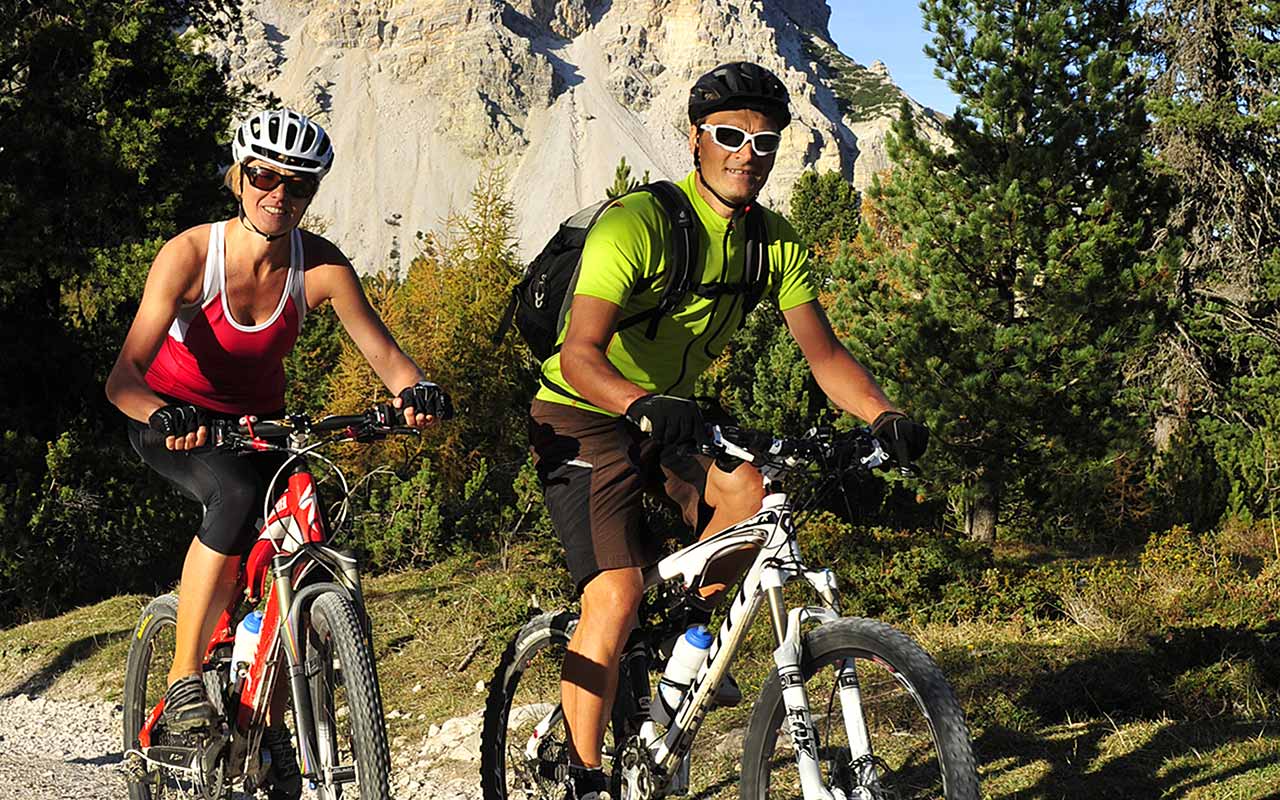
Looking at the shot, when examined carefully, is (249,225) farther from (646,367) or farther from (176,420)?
(646,367)

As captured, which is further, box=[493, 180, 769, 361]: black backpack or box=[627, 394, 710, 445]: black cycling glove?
box=[493, 180, 769, 361]: black backpack

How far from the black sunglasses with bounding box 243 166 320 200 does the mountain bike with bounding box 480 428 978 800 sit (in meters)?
1.62

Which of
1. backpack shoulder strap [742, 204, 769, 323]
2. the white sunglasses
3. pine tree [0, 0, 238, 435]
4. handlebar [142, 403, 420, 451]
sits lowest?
handlebar [142, 403, 420, 451]

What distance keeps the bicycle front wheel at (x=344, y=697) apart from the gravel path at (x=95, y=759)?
1.68 m

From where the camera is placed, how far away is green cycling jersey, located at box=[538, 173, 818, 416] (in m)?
3.43

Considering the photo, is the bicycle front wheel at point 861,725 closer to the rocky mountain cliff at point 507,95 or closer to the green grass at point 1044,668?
the green grass at point 1044,668

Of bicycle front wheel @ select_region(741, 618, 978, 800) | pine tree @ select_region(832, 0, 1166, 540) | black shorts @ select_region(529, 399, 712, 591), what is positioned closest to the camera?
bicycle front wheel @ select_region(741, 618, 978, 800)

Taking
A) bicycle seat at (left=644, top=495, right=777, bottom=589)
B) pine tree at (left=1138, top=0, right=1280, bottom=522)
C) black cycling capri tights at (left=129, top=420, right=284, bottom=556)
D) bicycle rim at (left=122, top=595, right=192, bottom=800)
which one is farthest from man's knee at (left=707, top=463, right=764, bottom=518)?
pine tree at (left=1138, top=0, right=1280, bottom=522)

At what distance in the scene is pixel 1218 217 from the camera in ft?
65.1

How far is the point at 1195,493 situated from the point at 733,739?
13.8 meters

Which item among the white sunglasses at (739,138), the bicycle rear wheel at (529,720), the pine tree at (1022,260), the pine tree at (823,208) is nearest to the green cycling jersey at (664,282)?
the white sunglasses at (739,138)

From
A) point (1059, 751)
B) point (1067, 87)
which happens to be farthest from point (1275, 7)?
point (1059, 751)

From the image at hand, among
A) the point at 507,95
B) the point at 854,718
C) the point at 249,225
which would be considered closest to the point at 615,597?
the point at 854,718

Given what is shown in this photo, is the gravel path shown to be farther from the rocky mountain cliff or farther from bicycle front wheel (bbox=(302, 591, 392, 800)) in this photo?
the rocky mountain cliff
